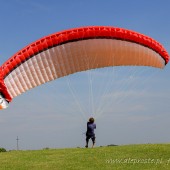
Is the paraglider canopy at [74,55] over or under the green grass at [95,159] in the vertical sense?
over

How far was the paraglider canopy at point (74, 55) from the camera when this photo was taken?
63.3 ft

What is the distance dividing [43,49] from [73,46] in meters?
1.55

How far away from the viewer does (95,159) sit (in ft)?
57.2

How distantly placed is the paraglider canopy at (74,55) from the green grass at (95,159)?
318cm

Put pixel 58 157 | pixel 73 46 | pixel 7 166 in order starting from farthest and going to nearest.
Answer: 1. pixel 73 46
2. pixel 58 157
3. pixel 7 166

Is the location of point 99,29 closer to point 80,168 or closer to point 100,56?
point 100,56

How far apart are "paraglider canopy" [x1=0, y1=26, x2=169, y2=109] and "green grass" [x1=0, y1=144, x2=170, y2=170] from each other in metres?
3.18

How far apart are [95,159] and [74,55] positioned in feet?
18.8

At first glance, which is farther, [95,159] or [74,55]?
[74,55]

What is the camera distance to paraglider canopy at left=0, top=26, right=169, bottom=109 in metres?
19.3

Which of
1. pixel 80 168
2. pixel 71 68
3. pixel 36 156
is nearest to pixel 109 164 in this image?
pixel 80 168

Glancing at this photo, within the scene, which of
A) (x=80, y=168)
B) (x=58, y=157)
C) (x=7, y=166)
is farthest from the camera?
(x=58, y=157)

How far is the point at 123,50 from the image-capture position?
20609 mm

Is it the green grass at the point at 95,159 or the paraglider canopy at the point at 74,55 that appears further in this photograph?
the paraglider canopy at the point at 74,55
